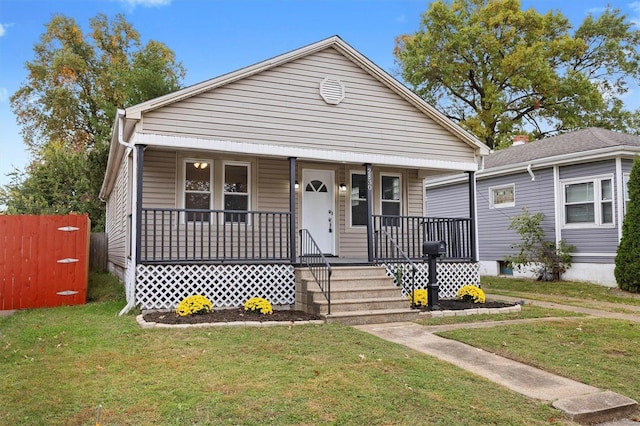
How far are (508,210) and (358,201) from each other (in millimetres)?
7091

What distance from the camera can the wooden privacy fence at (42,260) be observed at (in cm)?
928

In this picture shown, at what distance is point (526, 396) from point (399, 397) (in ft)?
3.90

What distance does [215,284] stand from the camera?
345 inches

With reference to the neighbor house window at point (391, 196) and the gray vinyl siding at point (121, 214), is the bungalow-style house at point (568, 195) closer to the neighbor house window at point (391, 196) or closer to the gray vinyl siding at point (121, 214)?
the neighbor house window at point (391, 196)

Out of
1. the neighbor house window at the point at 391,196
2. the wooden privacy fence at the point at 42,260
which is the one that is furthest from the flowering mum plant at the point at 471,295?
the wooden privacy fence at the point at 42,260

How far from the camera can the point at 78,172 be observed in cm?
2222

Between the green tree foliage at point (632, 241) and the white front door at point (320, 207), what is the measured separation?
7238 millimetres

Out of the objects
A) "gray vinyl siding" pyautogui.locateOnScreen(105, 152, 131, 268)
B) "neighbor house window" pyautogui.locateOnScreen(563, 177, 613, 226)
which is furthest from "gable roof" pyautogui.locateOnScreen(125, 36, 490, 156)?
"neighbor house window" pyautogui.locateOnScreen(563, 177, 613, 226)

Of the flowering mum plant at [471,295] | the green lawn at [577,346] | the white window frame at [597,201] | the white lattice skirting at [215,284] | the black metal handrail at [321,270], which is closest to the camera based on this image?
the green lawn at [577,346]

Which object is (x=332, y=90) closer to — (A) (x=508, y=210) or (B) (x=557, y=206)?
(B) (x=557, y=206)

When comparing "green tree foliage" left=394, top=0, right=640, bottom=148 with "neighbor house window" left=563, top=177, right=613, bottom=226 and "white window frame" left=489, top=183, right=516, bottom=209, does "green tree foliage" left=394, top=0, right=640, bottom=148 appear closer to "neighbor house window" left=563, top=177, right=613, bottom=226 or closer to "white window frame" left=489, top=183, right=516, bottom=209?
"white window frame" left=489, top=183, right=516, bottom=209

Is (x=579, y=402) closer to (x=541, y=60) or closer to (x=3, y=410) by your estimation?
(x=3, y=410)

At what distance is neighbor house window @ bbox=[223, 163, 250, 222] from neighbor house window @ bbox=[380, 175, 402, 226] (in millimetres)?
3521

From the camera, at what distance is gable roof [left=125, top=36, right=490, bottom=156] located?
8.79m
